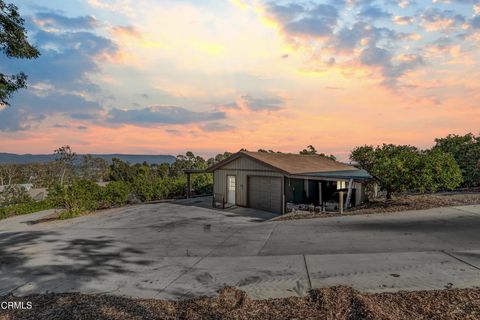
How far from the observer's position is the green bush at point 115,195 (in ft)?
82.9

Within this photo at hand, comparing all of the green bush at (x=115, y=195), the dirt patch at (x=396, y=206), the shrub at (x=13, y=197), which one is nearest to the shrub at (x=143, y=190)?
the green bush at (x=115, y=195)

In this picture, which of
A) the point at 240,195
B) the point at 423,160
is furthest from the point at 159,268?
the point at 423,160

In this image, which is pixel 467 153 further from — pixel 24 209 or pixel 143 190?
pixel 24 209

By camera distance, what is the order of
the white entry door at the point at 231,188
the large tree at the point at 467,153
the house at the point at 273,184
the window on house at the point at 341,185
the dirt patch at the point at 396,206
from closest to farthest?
the dirt patch at the point at 396,206
the house at the point at 273,184
the white entry door at the point at 231,188
the window on house at the point at 341,185
the large tree at the point at 467,153

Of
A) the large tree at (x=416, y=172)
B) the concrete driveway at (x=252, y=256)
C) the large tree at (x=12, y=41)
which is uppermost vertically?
the large tree at (x=12, y=41)

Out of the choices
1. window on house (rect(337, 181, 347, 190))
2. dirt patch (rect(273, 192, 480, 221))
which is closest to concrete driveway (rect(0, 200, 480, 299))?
dirt patch (rect(273, 192, 480, 221))

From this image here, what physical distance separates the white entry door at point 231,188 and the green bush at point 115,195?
9183mm

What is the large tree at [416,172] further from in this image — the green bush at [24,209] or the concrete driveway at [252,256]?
the green bush at [24,209]

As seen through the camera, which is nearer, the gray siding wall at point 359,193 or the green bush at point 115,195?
the gray siding wall at point 359,193

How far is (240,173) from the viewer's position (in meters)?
22.1

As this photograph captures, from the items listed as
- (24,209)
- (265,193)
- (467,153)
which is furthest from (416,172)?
(24,209)

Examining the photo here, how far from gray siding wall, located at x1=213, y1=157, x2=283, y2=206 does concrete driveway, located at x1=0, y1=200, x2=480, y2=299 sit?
4.91m

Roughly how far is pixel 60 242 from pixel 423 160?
17.9 m

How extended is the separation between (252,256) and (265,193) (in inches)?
416
